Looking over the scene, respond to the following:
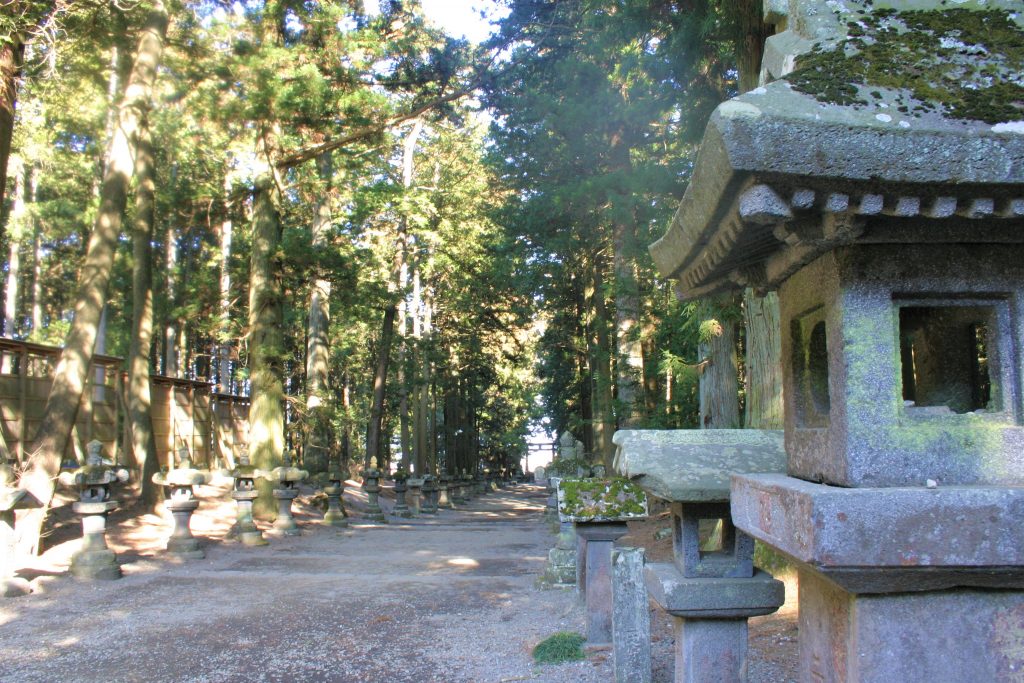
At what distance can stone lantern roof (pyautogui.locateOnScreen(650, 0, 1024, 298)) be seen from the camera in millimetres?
2680

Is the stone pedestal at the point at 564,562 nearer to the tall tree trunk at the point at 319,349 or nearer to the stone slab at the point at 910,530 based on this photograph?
the stone slab at the point at 910,530

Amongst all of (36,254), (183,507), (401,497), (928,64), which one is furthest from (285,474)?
(36,254)

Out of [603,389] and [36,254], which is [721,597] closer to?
[603,389]

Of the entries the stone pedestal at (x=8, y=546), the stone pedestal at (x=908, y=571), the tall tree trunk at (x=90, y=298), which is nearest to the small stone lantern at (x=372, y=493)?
the tall tree trunk at (x=90, y=298)

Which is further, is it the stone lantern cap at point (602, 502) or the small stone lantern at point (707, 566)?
the stone lantern cap at point (602, 502)

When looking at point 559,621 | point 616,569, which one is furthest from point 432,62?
point 616,569

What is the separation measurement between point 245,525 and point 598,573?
940 cm

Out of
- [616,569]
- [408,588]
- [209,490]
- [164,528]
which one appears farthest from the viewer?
[209,490]

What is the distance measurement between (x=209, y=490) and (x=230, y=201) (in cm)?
873

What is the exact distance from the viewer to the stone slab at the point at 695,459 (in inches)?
154

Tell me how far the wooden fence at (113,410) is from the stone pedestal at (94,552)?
3059 millimetres

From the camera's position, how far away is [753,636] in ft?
22.4

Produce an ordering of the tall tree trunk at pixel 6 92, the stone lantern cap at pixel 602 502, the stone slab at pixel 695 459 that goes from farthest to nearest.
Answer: the tall tree trunk at pixel 6 92, the stone lantern cap at pixel 602 502, the stone slab at pixel 695 459

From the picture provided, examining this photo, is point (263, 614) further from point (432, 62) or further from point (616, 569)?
point (432, 62)
